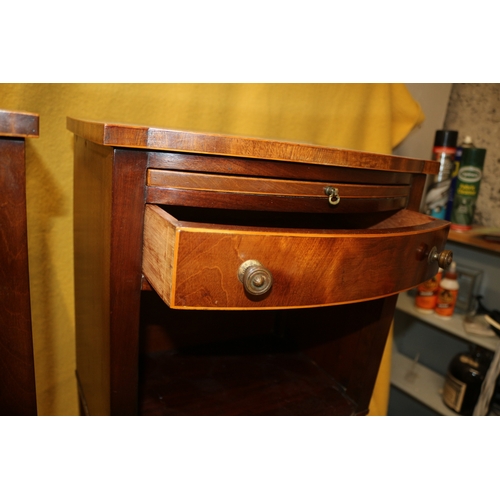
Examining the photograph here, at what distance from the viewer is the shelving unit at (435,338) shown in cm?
113

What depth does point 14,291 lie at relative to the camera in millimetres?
466

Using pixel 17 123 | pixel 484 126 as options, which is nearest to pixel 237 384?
pixel 17 123

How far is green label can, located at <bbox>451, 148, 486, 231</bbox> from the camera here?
1137 mm

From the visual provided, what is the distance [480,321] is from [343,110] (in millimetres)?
637

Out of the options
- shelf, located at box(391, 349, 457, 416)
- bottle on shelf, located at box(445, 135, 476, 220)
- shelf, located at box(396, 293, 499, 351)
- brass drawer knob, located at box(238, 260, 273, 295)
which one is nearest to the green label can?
bottle on shelf, located at box(445, 135, 476, 220)

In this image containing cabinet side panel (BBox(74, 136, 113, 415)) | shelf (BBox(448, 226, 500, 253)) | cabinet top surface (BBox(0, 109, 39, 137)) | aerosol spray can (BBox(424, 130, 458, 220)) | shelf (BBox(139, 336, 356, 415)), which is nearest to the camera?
cabinet top surface (BBox(0, 109, 39, 137))

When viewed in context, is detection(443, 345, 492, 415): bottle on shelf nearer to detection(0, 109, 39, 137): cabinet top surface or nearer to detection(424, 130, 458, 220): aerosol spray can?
detection(424, 130, 458, 220): aerosol spray can

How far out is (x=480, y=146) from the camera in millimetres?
1266

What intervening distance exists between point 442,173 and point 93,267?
0.92 metres

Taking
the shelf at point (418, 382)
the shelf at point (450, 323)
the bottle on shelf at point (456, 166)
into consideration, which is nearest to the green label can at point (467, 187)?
the bottle on shelf at point (456, 166)

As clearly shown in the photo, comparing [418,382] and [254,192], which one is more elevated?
[254,192]

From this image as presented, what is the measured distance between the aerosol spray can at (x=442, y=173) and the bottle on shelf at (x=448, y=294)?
0.16m

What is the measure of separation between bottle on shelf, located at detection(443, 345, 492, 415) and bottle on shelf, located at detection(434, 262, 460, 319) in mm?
106

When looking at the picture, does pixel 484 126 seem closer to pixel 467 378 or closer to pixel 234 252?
pixel 467 378
